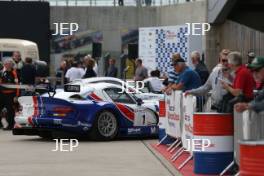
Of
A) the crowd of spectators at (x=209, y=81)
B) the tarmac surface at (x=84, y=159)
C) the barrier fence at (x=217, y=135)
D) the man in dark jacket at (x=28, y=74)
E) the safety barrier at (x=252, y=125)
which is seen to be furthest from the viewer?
the man in dark jacket at (x=28, y=74)

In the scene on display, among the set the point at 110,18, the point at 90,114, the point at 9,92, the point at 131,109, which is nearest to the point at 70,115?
the point at 90,114

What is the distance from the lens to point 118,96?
55.9 ft

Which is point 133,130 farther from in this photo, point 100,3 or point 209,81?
point 100,3

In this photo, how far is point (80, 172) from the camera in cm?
1154

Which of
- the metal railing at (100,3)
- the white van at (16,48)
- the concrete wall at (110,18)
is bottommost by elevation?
the white van at (16,48)

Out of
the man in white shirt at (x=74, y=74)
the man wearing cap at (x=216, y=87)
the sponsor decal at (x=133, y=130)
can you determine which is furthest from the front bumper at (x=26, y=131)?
the man in white shirt at (x=74, y=74)

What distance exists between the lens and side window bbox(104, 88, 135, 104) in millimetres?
16891

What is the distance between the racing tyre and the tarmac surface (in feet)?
0.61

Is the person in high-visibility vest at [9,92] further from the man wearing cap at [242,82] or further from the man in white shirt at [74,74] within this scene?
the man wearing cap at [242,82]

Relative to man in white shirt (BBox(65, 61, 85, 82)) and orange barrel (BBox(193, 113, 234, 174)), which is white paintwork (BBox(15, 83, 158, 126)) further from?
man in white shirt (BBox(65, 61, 85, 82))

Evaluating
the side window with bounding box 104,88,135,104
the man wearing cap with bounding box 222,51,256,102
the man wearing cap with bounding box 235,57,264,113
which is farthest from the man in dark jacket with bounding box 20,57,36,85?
the man wearing cap with bounding box 235,57,264,113

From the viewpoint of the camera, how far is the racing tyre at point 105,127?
53.9ft

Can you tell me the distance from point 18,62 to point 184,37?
6.74 metres

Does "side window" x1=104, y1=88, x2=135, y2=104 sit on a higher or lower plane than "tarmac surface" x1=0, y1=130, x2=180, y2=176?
higher
